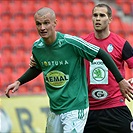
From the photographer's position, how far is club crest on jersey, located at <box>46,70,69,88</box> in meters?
5.79

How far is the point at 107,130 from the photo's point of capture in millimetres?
6543

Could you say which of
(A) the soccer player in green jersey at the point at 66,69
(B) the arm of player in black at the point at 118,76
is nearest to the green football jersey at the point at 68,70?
(A) the soccer player in green jersey at the point at 66,69

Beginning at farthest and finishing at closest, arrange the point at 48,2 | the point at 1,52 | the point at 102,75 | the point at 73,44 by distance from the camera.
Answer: the point at 48,2 < the point at 1,52 < the point at 102,75 < the point at 73,44

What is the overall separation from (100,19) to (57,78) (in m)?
1.00

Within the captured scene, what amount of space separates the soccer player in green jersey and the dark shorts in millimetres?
698

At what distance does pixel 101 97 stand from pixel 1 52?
5.58 meters

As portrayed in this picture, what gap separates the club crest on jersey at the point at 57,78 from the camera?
5.79m

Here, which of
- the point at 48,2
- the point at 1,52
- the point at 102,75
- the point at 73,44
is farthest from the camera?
the point at 48,2

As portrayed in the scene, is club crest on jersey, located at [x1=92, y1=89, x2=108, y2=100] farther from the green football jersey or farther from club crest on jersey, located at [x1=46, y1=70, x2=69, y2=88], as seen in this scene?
club crest on jersey, located at [x1=46, y1=70, x2=69, y2=88]

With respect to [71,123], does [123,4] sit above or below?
above

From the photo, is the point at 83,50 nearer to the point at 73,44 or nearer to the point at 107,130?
the point at 73,44

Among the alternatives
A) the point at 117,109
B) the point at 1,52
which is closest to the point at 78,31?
the point at 1,52

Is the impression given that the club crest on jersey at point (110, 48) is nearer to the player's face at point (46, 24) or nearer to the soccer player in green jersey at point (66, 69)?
the soccer player in green jersey at point (66, 69)

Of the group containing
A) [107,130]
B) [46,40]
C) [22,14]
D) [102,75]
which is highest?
[22,14]
